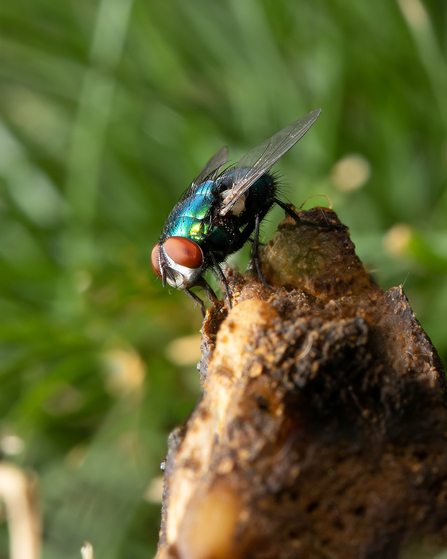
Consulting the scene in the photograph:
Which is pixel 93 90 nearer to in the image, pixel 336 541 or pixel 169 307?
pixel 169 307

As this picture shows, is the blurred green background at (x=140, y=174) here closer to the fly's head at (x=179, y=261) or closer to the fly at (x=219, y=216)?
the fly at (x=219, y=216)

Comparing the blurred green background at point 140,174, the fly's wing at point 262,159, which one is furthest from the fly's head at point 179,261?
the blurred green background at point 140,174

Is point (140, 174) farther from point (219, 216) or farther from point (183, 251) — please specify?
point (183, 251)

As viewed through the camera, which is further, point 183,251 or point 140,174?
point 140,174

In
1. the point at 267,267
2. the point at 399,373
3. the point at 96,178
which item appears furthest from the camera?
the point at 96,178

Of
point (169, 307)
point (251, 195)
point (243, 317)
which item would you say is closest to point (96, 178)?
point (169, 307)

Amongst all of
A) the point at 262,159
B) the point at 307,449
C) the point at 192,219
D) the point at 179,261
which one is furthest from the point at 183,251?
the point at 307,449
